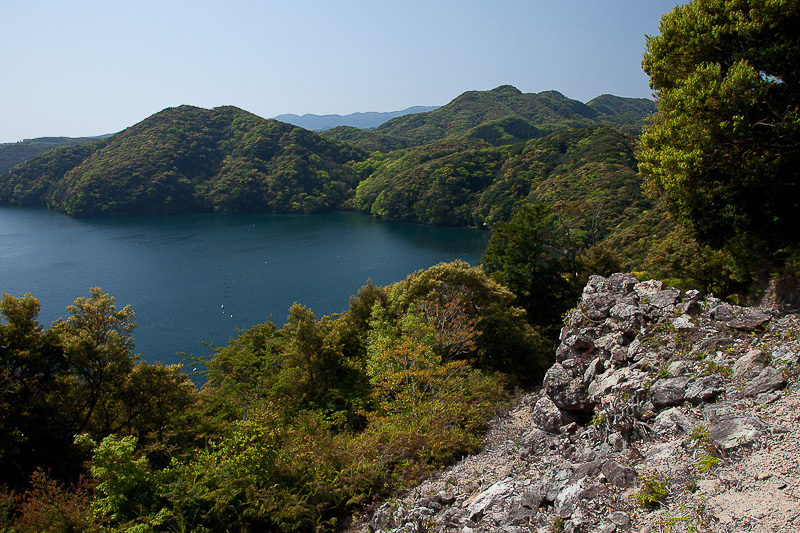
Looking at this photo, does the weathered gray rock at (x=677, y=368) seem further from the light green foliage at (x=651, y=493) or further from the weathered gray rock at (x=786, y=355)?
the light green foliage at (x=651, y=493)

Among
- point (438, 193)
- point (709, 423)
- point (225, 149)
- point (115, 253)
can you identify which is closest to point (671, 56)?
point (709, 423)

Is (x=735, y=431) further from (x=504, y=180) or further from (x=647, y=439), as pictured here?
(x=504, y=180)

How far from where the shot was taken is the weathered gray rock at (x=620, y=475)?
25.7 ft

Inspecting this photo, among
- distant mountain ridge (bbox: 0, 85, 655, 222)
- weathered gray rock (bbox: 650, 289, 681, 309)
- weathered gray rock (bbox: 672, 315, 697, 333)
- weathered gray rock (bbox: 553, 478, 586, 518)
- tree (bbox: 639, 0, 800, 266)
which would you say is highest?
distant mountain ridge (bbox: 0, 85, 655, 222)

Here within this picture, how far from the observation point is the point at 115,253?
8306 centimetres

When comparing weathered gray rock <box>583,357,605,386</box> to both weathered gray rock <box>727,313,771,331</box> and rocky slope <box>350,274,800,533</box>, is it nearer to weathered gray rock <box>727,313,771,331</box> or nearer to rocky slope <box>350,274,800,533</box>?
rocky slope <box>350,274,800,533</box>

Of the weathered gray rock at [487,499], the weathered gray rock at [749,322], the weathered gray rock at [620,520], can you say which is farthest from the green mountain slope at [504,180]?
the weathered gray rock at [620,520]

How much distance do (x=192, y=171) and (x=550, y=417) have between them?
158554 millimetres

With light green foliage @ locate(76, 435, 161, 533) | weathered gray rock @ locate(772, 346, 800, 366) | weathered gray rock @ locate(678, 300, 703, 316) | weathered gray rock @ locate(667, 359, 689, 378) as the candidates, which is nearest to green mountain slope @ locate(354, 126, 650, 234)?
weathered gray rock @ locate(678, 300, 703, 316)

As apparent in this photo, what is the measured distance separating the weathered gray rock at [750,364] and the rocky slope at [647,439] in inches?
0.9

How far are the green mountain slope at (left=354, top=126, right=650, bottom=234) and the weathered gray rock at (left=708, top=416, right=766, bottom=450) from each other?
210ft

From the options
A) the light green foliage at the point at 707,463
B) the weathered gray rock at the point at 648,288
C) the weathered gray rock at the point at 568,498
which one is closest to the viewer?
the light green foliage at the point at 707,463

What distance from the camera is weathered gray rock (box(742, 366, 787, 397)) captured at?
26.9 feet

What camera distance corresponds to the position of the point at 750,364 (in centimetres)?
897
